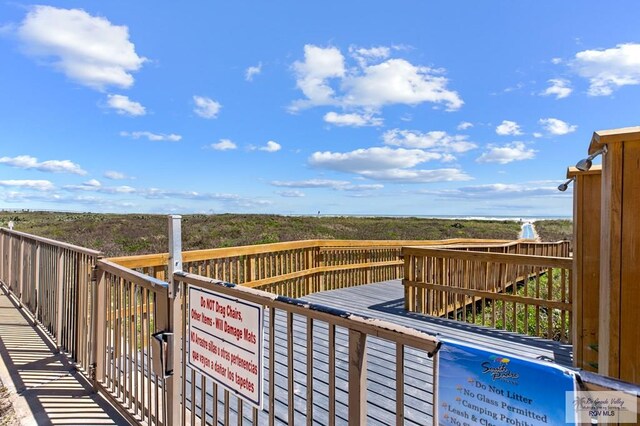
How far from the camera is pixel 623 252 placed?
2434mm

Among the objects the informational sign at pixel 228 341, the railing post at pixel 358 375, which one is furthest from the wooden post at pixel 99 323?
the railing post at pixel 358 375

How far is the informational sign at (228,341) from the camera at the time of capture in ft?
6.47

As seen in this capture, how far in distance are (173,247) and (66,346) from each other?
2915mm

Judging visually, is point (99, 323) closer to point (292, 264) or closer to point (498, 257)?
point (292, 264)

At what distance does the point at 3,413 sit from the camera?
3.09 meters

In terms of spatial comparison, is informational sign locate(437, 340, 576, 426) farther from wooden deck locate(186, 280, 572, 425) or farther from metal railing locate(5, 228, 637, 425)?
wooden deck locate(186, 280, 572, 425)

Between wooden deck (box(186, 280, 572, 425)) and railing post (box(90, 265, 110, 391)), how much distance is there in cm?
83

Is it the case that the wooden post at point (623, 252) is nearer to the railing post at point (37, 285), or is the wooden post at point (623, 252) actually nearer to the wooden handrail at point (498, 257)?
the wooden handrail at point (498, 257)

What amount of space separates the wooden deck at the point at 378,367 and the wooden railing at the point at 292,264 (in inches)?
41.0

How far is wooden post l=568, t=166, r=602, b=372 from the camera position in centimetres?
371

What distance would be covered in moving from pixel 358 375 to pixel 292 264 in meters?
5.92

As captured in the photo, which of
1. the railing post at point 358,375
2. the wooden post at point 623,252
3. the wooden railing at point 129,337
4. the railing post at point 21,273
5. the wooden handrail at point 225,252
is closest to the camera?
the railing post at point 358,375

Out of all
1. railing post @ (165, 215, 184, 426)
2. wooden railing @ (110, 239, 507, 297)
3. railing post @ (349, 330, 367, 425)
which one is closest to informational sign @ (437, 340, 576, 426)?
railing post @ (349, 330, 367, 425)

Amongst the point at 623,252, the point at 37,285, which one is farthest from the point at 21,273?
the point at 623,252
